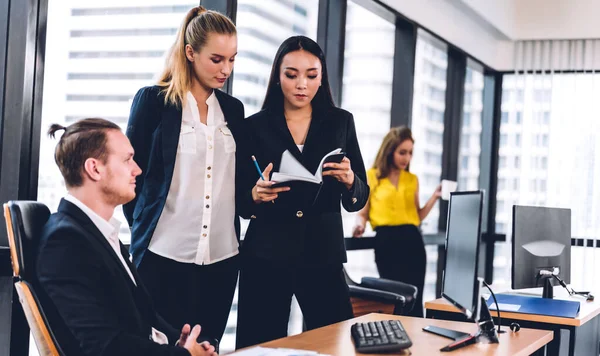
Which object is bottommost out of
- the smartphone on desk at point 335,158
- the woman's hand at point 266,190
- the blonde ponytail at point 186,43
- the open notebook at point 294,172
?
the woman's hand at point 266,190

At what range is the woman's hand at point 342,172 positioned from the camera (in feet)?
8.55

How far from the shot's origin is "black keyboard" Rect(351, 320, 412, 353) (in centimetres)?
202

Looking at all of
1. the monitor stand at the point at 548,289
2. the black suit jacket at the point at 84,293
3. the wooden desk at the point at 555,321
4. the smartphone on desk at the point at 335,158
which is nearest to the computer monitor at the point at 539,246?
the monitor stand at the point at 548,289

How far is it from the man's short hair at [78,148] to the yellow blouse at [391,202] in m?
3.19

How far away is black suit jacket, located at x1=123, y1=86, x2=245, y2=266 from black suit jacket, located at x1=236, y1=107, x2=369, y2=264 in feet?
0.89

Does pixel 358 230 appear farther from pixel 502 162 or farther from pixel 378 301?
pixel 502 162

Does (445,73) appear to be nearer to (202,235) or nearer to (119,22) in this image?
(119,22)

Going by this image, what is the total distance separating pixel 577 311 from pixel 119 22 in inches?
85.2

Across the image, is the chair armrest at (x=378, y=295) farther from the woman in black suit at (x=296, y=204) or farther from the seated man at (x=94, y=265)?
the seated man at (x=94, y=265)

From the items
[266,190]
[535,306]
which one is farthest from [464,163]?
[266,190]

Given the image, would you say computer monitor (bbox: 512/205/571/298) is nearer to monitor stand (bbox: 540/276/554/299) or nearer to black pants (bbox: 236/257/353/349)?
monitor stand (bbox: 540/276/554/299)

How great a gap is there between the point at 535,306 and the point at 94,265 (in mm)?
1974

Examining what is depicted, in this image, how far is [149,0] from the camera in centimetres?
327

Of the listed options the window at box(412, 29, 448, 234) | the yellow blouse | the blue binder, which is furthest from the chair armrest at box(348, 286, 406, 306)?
the window at box(412, 29, 448, 234)
